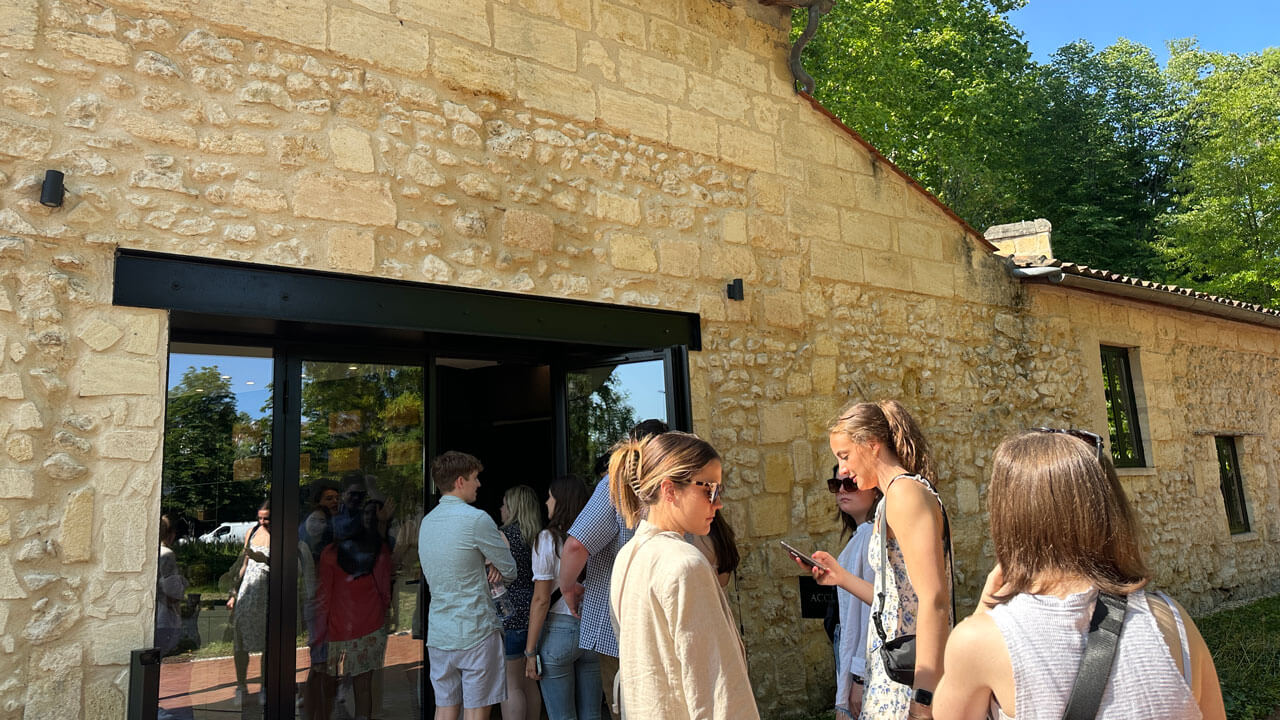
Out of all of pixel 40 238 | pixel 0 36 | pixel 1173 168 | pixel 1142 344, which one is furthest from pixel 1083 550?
pixel 1173 168

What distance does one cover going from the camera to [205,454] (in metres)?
4.12

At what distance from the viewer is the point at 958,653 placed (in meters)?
1.65

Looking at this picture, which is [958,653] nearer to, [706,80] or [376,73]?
[376,73]

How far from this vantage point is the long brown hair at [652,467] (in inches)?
88.4

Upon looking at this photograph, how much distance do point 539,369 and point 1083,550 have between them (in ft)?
15.2

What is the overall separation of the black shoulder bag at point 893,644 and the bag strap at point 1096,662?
0.89 meters

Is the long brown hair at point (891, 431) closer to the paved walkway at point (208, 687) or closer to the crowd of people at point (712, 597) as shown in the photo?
the crowd of people at point (712, 597)

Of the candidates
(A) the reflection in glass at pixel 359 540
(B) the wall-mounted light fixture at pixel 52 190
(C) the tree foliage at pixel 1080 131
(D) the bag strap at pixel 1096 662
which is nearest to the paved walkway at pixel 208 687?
(A) the reflection in glass at pixel 359 540

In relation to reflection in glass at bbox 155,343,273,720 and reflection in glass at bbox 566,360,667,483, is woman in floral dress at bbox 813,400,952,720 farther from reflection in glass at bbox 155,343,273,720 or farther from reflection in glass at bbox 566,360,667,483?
reflection in glass at bbox 155,343,273,720

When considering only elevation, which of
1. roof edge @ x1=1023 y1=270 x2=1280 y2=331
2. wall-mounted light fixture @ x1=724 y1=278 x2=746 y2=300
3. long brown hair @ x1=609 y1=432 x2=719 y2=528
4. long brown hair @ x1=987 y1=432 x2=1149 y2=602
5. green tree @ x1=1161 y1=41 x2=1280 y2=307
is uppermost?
green tree @ x1=1161 y1=41 x2=1280 y2=307

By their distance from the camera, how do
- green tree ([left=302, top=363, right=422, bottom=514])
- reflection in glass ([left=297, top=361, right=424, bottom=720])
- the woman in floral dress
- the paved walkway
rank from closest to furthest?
the woman in floral dress → the paved walkway → reflection in glass ([left=297, top=361, right=424, bottom=720]) → green tree ([left=302, top=363, right=422, bottom=514])

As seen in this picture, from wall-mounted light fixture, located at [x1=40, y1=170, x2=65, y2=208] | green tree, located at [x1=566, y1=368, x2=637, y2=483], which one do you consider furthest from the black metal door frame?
wall-mounted light fixture, located at [x1=40, y1=170, x2=65, y2=208]

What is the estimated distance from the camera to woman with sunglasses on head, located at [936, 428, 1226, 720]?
1.54 metres

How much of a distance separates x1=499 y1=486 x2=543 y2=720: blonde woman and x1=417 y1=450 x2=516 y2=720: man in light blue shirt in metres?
0.31
